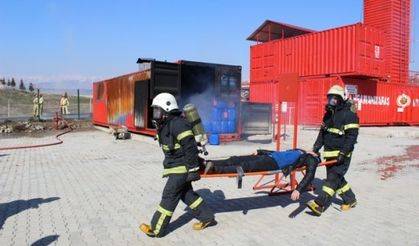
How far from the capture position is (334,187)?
571cm

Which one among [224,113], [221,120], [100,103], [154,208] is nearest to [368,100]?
[224,113]

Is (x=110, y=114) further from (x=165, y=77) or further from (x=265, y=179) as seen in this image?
(x=265, y=179)

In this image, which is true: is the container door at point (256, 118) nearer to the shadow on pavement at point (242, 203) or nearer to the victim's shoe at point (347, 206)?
the shadow on pavement at point (242, 203)

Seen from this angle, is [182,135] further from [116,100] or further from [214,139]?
[116,100]

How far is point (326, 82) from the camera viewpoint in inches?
830

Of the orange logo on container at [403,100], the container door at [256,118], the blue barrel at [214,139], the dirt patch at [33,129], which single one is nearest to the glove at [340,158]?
the blue barrel at [214,139]

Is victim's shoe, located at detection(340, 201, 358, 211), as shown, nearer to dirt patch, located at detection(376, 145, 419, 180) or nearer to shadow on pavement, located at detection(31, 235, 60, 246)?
dirt patch, located at detection(376, 145, 419, 180)

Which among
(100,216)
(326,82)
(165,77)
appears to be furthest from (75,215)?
(326,82)

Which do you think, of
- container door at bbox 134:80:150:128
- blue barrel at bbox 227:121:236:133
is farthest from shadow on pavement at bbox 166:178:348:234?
container door at bbox 134:80:150:128

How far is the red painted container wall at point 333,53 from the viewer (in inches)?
792

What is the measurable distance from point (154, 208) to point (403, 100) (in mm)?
23090

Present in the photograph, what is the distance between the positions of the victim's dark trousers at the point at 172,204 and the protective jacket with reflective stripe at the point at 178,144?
11cm

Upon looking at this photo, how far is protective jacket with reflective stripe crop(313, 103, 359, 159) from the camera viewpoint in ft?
18.3

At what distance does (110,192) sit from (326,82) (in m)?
16.4
